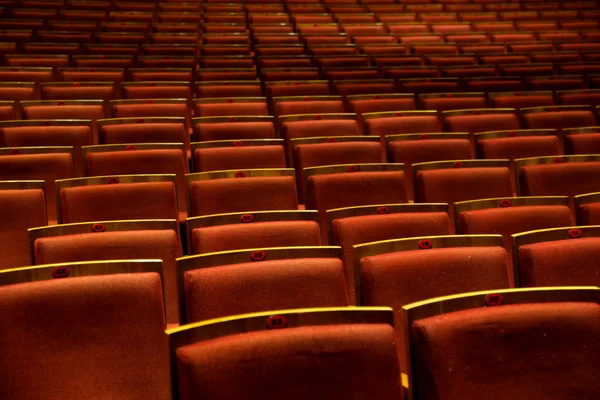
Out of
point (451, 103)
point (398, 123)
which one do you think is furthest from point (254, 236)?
point (451, 103)

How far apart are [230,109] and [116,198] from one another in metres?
0.29

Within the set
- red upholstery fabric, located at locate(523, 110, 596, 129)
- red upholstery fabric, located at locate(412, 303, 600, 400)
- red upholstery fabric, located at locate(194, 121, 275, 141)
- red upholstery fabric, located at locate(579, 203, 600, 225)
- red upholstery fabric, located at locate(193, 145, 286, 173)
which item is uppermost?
red upholstery fabric, located at locate(194, 121, 275, 141)

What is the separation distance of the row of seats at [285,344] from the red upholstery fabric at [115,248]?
0.07 metres

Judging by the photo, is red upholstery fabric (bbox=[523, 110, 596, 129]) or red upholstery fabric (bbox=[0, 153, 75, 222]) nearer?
red upholstery fabric (bbox=[0, 153, 75, 222])

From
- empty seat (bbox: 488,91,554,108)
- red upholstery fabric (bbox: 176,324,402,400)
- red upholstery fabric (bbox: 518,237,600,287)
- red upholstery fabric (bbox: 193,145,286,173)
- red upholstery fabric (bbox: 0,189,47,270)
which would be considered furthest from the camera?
empty seat (bbox: 488,91,554,108)

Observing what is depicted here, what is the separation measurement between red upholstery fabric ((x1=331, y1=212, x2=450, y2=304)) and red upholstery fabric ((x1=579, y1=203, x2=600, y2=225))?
109 millimetres

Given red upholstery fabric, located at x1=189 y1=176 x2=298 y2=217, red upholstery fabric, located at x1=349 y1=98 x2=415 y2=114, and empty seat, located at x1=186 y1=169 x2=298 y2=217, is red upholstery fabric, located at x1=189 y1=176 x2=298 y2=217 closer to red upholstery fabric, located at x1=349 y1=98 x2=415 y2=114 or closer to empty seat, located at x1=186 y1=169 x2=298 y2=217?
empty seat, located at x1=186 y1=169 x2=298 y2=217

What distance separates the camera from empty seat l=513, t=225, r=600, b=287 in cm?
33

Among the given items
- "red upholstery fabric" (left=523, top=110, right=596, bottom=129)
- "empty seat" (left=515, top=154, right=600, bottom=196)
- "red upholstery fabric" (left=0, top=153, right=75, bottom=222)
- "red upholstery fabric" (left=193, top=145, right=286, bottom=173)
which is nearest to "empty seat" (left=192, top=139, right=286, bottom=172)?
"red upholstery fabric" (left=193, top=145, right=286, bottom=173)

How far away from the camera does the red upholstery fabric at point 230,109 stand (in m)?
0.70

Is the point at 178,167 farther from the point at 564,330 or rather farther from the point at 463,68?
the point at 463,68

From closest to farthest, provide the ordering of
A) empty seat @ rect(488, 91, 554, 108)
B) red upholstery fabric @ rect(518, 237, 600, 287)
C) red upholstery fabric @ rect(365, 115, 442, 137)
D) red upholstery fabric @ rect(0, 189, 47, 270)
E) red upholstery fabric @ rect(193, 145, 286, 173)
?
red upholstery fabric @ rect(518, 237, 600, 287) < red upholstery fabric @ rect(0, 189, 47, 270) < red upholstery fabric @ rect(193, 145, 286, 173) < red upholstery fabric @ rect(365, 115, 442, 137) < empty seat @ rect(488, 91, 554, 108)

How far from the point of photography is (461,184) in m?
0.50

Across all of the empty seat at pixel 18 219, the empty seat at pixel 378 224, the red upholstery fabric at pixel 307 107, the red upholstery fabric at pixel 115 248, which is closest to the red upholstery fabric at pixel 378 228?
the empty seat at pixel 378 224
